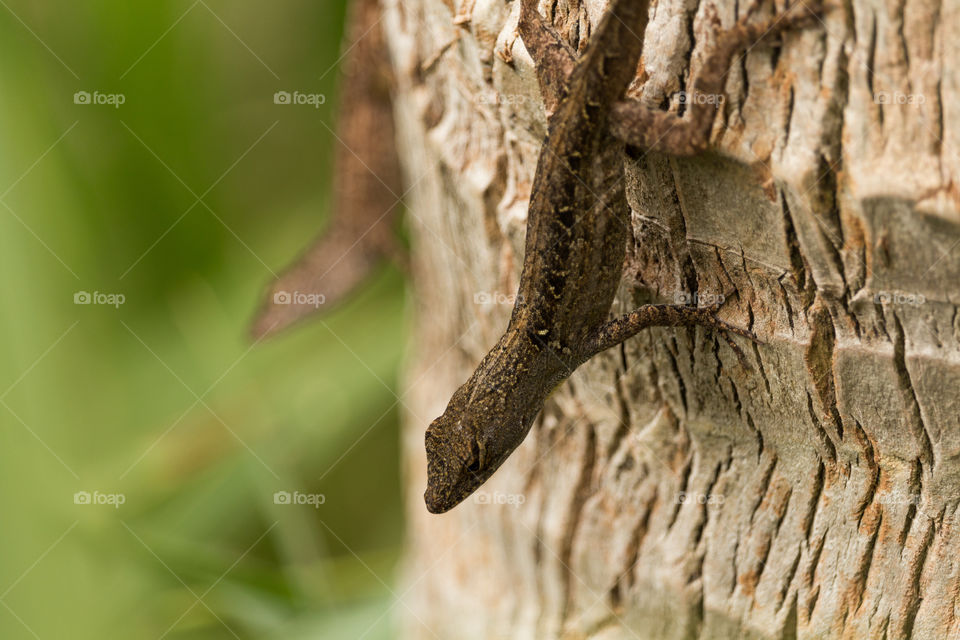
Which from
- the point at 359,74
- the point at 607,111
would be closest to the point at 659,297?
the point at 607,111

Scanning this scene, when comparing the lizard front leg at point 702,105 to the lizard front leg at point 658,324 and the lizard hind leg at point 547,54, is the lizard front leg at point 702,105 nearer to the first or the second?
the lizard hind leg at point 547,54

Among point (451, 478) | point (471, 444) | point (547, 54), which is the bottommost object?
point (451, 478)

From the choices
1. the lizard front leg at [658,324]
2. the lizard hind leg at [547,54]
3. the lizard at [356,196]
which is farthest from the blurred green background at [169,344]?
the lizard hind leg at [547,54]

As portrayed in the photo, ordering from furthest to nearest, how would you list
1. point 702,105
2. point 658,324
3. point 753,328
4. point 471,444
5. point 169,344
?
1. point 169,344
2. point 471,444
3. point 658,324
4. point 753,328
5. point 702,105

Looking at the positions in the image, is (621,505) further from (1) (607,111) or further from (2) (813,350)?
(1) (607,111)

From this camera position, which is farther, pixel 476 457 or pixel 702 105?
pixel 476 457

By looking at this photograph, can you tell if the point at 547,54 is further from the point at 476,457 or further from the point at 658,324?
the point at 476,457

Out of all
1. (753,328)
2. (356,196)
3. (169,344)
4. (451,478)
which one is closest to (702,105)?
(753,328)
